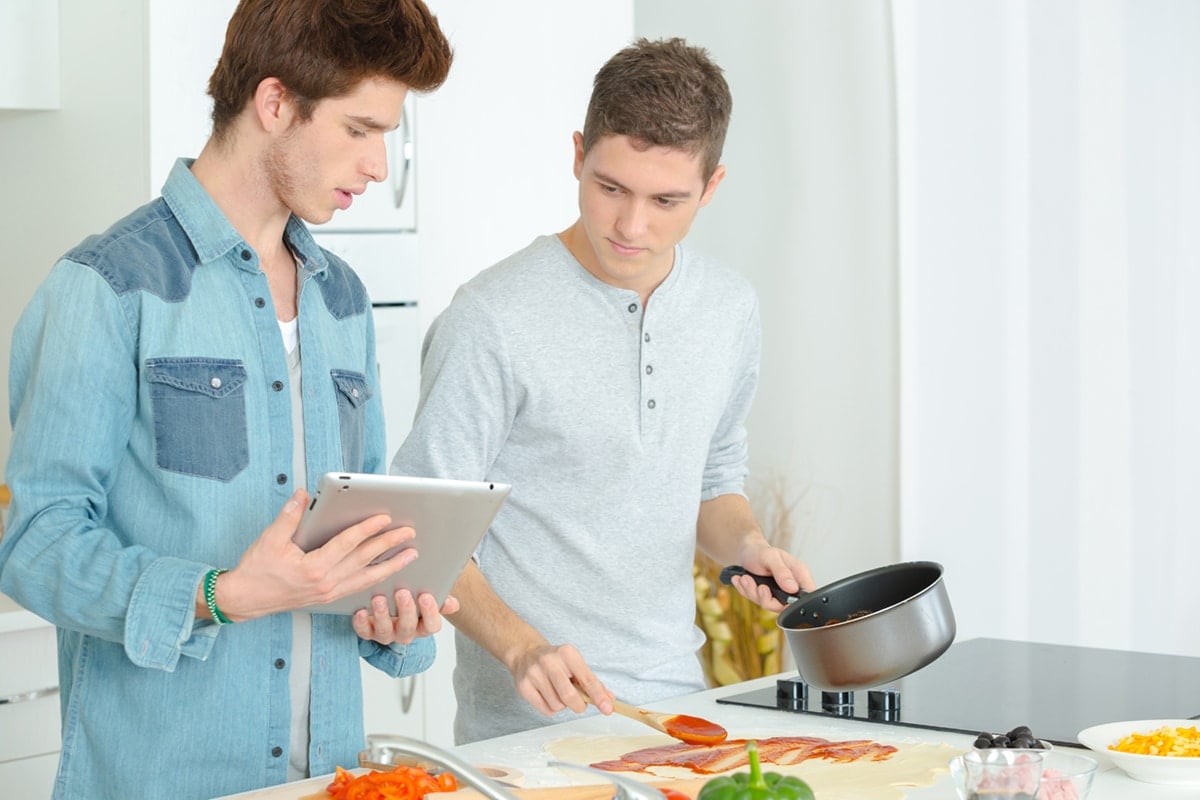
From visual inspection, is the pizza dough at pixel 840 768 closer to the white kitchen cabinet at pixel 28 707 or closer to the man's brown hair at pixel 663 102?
the man's brown hair at pixel 663 102

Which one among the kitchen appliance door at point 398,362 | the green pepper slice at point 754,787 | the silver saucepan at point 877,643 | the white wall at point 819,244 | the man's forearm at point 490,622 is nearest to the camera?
the green pepper slice at point 754,787

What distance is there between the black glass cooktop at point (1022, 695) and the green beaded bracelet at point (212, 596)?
2.64 ft

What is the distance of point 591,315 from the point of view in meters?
2.11

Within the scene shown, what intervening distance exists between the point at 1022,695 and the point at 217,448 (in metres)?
1.13

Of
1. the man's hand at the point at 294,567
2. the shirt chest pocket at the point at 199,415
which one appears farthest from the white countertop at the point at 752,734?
the shirt chest pocket at the point at 199,415

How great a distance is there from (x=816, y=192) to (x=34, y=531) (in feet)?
8.61

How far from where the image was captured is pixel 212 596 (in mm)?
1501

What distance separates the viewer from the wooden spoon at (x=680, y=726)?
5.81 feet

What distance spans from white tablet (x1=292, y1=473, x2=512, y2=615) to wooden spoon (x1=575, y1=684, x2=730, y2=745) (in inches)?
10.3

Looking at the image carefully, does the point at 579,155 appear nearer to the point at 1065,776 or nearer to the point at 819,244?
the point at 1065,776

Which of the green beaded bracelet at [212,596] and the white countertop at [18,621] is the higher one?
the green beaded bracelet at [212,596]

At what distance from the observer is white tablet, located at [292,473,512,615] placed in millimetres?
1421

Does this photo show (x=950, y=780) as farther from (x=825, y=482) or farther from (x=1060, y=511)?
(x=825, y=482)

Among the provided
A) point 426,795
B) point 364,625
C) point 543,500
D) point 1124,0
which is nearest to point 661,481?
point 543,500
